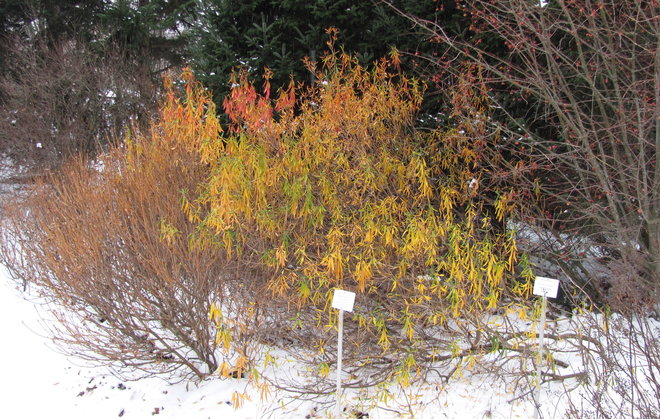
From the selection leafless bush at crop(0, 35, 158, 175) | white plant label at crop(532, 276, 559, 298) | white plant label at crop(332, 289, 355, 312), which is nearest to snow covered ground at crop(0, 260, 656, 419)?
white plant label at crop(532, 276, 559, 298)

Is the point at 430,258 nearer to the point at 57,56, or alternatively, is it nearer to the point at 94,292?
the point at 94,292

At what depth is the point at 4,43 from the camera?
38.7ft

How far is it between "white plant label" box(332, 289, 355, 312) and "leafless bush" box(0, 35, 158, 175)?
8.82 m

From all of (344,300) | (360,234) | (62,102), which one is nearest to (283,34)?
(360,234)

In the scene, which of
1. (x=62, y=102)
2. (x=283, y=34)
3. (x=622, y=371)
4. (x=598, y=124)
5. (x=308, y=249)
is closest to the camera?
(x=622, y=371)

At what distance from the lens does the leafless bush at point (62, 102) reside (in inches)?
420

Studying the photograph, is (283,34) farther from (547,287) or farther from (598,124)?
(547,287)

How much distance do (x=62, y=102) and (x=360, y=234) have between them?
10099 millimetres

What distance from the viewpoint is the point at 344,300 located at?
10.2 feet

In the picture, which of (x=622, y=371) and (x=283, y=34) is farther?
(x=283, y=34)

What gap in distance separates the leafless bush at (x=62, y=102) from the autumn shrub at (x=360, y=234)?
7.73 meters

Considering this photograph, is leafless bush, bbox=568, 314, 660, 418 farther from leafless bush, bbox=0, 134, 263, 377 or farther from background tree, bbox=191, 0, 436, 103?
background tree, bbox=191, 0, 436, 103

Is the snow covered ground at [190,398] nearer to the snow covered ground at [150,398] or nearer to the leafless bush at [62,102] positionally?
the snow covered ground at [150,398]

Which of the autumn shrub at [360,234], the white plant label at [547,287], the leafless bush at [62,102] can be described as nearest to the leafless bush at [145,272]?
the autumn shrub at [360,234]
